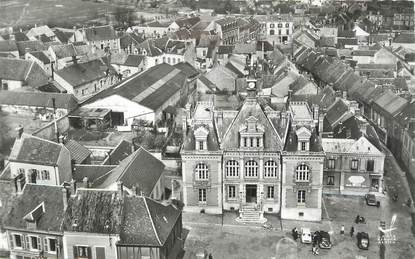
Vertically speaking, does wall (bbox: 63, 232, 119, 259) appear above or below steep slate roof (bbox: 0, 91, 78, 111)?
below

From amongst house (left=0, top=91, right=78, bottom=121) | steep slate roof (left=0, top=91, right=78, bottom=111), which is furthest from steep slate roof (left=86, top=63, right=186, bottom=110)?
house (left=0, top=91, right=78, bottom=121)

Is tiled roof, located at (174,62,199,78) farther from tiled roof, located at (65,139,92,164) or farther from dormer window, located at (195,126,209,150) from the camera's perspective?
dormer window, located at (195,126,209,150)

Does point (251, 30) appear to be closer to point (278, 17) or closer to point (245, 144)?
point (278, 17)

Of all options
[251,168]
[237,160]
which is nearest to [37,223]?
Result: [237,160]

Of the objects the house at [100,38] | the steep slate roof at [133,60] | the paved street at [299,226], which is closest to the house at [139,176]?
the paved street at [299,226]

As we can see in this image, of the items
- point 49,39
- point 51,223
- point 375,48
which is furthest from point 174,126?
point 49,39

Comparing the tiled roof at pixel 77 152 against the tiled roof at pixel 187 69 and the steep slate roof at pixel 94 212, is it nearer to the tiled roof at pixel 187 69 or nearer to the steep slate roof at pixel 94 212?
the steep slate roof at pixel 94 212

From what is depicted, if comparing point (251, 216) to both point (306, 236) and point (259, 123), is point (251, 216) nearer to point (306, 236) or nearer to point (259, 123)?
point (306, 236)
